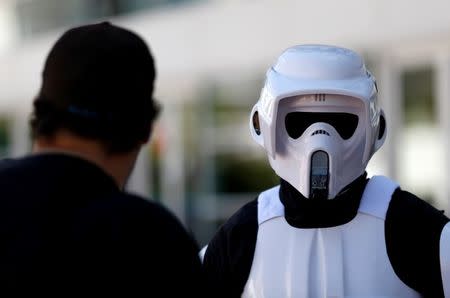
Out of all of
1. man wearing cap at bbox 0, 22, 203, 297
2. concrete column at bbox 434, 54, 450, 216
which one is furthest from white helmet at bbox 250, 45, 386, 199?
concrete column at bbox 434, 54, 450, 216

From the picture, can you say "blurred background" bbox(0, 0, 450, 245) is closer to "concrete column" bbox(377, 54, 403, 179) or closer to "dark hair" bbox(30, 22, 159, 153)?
"concrete column" bbox(377, 54, 403, 179)

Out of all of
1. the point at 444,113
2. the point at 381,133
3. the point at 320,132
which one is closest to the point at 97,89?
the point at 320,132

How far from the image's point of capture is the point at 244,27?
10.0m

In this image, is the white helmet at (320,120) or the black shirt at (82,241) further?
the white helmet at (320,120)

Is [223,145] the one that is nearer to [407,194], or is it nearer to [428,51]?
[428,51]

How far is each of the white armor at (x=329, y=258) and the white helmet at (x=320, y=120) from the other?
0.12 meters

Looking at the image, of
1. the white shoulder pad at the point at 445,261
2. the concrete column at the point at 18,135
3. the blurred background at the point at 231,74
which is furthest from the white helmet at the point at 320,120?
the concrete column at the point at 18,135

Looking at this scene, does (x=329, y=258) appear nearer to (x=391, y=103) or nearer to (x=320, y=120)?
(x=320, y=120)

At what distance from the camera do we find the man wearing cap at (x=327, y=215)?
2.59 m

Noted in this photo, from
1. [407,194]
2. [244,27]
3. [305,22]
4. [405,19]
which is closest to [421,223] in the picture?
[407,194]

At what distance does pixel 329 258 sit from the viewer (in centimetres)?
266

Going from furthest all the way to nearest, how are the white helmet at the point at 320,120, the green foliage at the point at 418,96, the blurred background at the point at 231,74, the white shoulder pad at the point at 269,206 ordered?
the green foliage at the point at 418,96, the blurred background at the point at 231,74, the white shoulder pad at the point at 269,206, the white helmet at the point at 320,120

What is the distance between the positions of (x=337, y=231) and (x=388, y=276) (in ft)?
0.67

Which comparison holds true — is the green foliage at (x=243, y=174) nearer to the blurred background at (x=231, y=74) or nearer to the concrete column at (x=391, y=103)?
the blurred background at (x=231, y=74)
